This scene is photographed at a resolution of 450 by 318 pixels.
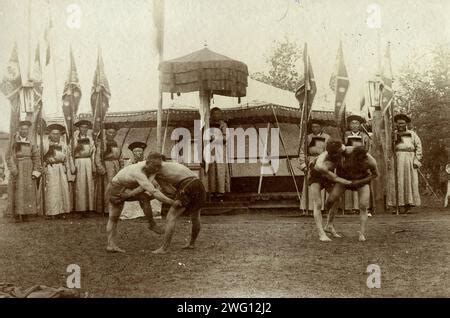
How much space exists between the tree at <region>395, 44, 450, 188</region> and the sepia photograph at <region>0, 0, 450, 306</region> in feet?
0.06

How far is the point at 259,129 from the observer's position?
7.98 m

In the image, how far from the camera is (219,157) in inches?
268

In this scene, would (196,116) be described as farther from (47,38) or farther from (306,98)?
(47,38)

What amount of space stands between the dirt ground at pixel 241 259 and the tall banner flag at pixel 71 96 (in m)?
1.11

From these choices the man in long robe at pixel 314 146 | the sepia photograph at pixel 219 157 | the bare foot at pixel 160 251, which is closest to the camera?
the sepia photograph at pixel 219 157

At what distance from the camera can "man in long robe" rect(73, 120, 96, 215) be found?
6762 mm

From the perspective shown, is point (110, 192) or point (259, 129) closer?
point (110, 192)

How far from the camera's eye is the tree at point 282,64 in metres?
6.09

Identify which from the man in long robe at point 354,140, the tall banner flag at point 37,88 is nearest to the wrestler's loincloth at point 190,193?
the man in long robe at point 354,140

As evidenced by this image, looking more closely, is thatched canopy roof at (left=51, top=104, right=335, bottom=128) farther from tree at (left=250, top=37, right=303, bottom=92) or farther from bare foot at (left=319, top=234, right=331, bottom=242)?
bare foot at (left=319, top=234, right=331, bottom=242)

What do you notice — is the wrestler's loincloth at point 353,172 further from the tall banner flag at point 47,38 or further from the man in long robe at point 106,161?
the tall banner flag at point 47,38

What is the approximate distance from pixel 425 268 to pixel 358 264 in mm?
566

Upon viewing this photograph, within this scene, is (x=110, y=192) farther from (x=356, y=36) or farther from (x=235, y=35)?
(x=356, y=36)
